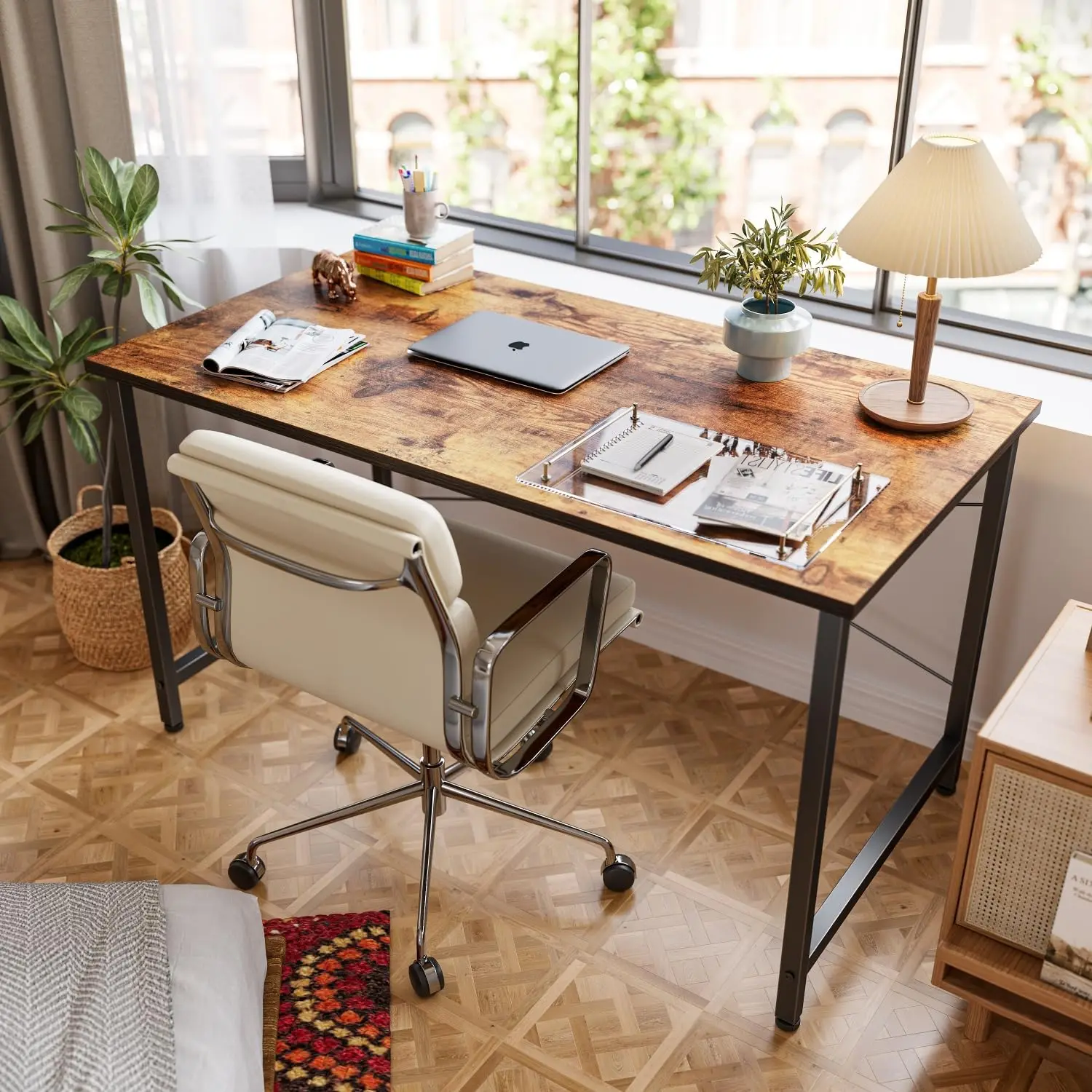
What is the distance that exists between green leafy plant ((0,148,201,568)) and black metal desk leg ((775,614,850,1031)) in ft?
4.90

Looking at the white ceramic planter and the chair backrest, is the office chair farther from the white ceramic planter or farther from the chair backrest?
the white ceramic planter

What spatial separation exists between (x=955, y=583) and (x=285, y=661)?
1.29 metres

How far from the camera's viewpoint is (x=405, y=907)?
2262 millimetres

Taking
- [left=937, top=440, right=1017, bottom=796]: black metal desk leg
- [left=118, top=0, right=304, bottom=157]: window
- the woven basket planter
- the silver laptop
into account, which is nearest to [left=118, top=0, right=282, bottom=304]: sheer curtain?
[left=118, top=0, right=304, bottom=157]: window

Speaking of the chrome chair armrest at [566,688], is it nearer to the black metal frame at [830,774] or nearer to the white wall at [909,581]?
the black metal frame at [830,774]

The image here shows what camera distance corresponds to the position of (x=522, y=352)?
2271 millimetres

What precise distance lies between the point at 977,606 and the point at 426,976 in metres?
1.13

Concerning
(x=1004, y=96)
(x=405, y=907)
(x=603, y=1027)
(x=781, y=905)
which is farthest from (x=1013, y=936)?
(x=1004, y=96)

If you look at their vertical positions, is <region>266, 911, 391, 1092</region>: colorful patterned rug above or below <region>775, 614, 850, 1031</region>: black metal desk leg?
below

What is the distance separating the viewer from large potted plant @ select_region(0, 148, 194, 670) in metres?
2.53

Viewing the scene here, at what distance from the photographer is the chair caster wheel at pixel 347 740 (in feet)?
8.48

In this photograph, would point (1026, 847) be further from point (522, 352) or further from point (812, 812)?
point (522, 352)

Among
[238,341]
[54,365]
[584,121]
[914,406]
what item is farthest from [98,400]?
[914,406]

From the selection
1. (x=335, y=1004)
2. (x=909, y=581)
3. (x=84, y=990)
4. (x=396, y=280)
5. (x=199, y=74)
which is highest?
(x=199, y=74)
